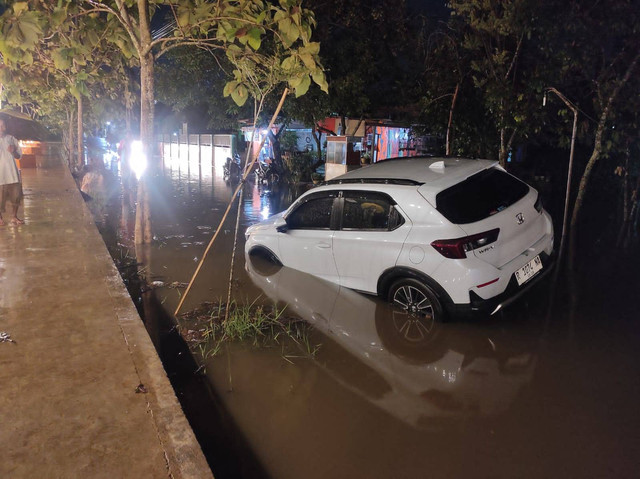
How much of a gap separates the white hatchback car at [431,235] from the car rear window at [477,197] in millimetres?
11

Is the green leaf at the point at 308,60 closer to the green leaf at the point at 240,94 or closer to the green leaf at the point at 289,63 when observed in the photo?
the green leaf at the point at 289,63

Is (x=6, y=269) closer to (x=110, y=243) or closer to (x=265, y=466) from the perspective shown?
(x=110, y=243)

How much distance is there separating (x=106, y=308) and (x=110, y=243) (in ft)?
14.7

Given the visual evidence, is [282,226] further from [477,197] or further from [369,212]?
[477,197]

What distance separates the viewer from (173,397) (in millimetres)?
3598

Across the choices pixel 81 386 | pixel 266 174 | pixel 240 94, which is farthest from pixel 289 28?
pixel 266 174

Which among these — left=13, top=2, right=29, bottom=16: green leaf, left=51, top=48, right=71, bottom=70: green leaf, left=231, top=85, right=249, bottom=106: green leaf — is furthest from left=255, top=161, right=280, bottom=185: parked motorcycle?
left=13, top=2, right=29, bottom=16: green leaf

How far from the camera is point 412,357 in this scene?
493 centimetres

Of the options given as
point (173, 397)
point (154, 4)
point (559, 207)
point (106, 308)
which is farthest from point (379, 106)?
point (173, 397)

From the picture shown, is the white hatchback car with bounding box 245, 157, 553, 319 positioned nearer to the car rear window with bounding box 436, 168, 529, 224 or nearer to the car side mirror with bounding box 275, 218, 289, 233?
the car rear window with bounding box 436, 168, 529, 224

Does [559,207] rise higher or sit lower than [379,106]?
lower

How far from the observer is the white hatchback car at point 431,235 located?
5.02 metres

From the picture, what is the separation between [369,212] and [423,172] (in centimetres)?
72

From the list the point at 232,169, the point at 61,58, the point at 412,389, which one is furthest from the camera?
the point at 232,169
